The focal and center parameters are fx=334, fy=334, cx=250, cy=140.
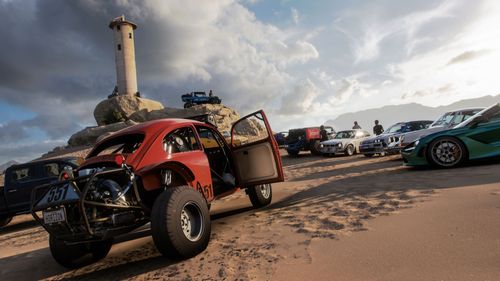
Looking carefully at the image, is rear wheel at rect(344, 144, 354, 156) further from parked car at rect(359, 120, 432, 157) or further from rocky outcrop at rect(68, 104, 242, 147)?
rocky outcrop at rect(68, 104, 242, 147)

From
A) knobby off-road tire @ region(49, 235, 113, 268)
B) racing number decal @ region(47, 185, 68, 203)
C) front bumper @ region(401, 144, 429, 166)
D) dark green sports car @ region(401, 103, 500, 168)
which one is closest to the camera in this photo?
racing number decal @ region(47, 185, 68, 203)

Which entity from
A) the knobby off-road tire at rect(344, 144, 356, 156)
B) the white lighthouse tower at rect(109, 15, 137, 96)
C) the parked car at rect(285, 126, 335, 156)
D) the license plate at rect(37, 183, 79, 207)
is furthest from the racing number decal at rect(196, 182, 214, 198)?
the white lighthouse tower at rect(109, 15, 137, 96)

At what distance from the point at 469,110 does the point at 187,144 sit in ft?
32.4

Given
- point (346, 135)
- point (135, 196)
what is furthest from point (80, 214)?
point (346, 135)

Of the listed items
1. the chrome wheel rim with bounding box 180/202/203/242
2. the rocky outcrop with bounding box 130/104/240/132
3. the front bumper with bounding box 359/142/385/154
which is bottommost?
the chrome wheel rim with bounding box 180/202/203/242

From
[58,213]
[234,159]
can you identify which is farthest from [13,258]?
[234,159]

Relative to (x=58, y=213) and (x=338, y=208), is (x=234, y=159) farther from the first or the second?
(x=58, y=213)

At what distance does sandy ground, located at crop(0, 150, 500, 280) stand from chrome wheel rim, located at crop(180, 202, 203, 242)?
0.80ft

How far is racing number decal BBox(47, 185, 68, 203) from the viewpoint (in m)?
3.58

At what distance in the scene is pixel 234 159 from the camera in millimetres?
6070

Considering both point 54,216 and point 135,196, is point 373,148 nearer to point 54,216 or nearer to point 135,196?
point 135,196

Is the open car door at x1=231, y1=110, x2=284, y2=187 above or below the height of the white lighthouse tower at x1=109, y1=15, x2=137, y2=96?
below

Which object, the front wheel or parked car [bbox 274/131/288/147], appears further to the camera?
parked car [bbox 274/131/288/147]

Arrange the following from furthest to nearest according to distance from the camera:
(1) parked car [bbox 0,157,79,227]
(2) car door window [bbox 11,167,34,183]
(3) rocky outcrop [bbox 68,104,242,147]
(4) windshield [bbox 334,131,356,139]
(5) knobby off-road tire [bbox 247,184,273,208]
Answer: (3) rocky outcrop [bbox 68,104,242,147]
(4) windshield [bbox 334,131,356,139]
(2) car door window [bbox 11,167,34,183]
(1) parked car [bbox 0,157,79,227]
(5) knobby off-road tire [bbox 247,184,273,208]
